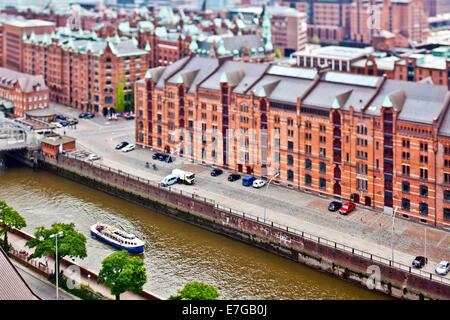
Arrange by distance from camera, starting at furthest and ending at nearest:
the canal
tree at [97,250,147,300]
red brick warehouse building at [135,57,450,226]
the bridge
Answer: the bridge → red brick warehouse building at [135,57,450,226] → the canal → tree at [97,250,147,300]

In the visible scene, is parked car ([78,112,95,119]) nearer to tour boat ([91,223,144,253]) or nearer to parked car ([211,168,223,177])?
parked car ([211,168,223,177])

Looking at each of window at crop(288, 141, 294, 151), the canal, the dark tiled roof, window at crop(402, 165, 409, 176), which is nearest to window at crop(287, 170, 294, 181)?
window at crop(288, 141, 294, 151)

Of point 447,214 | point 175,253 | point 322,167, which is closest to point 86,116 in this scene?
point 322,167

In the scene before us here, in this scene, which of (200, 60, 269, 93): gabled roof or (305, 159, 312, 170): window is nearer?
(305, 159, 312, 170): window

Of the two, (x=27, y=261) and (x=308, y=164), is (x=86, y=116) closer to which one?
(x=308, y=164)

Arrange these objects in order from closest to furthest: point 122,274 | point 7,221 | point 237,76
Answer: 1. point 122,274
2. point 7,221
3. point 237,76

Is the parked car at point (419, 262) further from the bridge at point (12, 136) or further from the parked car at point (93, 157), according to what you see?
the bridge at point (12, 136)

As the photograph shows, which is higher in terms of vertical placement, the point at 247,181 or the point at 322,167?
the point at 322,167
